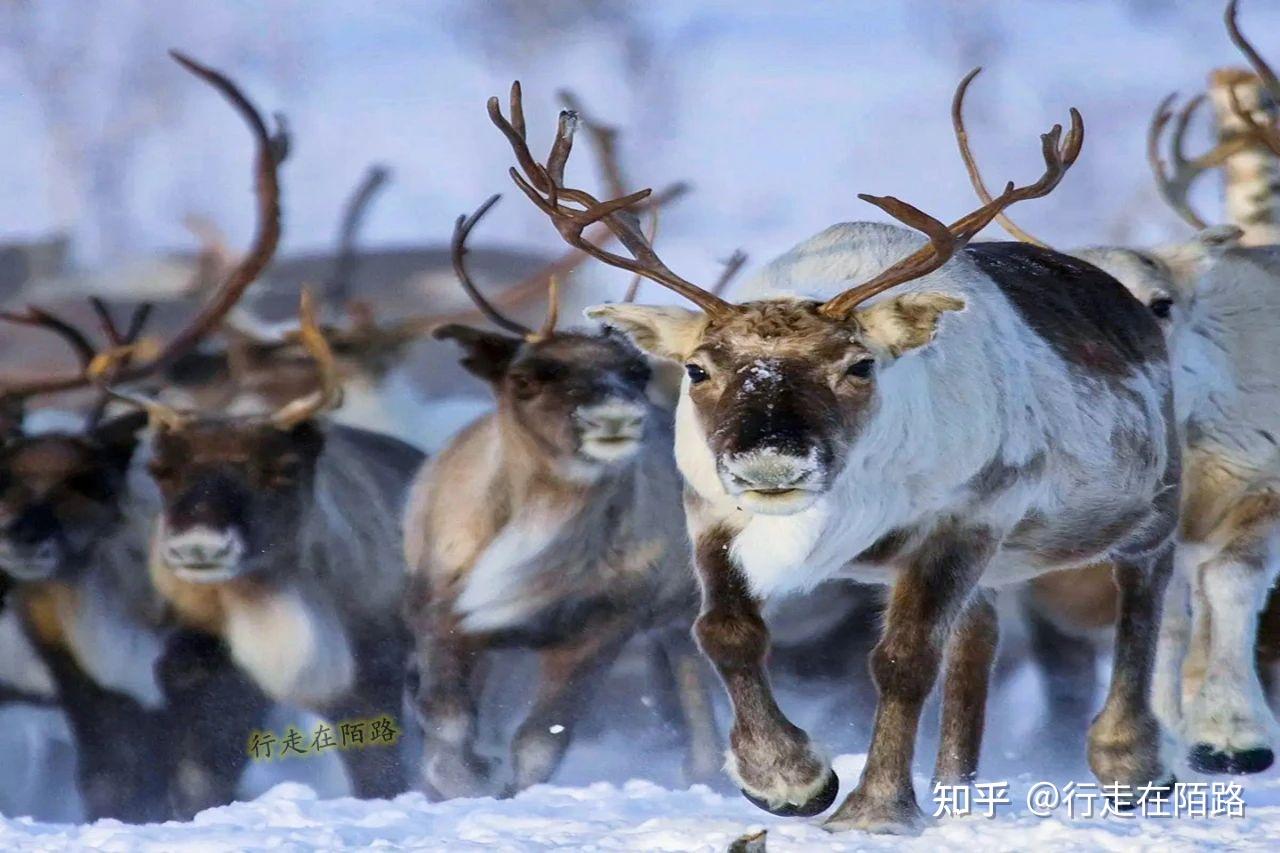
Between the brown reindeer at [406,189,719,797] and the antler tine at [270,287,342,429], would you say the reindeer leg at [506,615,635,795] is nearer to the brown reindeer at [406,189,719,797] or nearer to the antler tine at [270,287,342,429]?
the brown reindeer at [406,189,719,797]

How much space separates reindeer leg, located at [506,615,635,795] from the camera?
817 centimetres

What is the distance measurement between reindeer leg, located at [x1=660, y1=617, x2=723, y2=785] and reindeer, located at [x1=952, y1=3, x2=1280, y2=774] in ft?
6.29

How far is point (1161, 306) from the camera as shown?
25.5 ft

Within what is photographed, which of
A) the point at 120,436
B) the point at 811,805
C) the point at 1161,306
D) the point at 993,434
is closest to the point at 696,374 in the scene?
the point at 993,434

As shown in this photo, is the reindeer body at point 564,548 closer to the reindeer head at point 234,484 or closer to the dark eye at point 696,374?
the reindeer head at point 234,484

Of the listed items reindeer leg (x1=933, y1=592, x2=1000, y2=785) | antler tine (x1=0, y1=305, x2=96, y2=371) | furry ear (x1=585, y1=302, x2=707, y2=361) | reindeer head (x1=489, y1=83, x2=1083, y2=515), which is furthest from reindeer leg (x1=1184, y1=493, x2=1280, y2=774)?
antler tine (x1=0, y1=305, x2=96, y2=371)

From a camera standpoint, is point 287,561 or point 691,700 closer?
point 287,561

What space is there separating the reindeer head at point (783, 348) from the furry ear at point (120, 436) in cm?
331

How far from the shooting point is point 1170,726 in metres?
7.34

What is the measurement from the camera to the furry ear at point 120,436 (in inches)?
350

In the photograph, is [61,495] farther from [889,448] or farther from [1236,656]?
[1236,656]

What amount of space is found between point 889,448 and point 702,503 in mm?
546

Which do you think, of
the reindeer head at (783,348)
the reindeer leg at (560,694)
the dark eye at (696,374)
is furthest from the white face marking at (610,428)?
the dark eye at (696,374)

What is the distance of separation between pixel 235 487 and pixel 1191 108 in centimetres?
483
